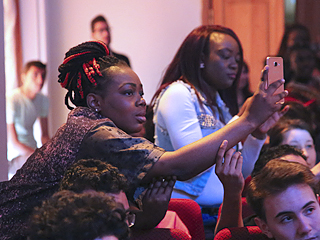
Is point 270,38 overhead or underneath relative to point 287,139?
overhead

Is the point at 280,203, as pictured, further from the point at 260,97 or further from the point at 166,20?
the point at 166,20

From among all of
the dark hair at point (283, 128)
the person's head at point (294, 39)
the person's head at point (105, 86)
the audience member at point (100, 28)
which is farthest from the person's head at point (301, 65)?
the person's head at point (105, 86)

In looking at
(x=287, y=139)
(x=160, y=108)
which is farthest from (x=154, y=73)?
(x=160, y=108)

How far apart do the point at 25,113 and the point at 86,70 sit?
299 centimetres

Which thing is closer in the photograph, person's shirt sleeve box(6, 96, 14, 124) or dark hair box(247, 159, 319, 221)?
dark hair box(247, 159, 319, 221)

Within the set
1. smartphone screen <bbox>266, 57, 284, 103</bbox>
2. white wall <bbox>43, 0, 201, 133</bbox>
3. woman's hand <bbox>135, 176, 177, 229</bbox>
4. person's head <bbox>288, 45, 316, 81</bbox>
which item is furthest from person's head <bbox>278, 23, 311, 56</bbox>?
woman's hand <bbox>135, 176, 177, 229</bbox>

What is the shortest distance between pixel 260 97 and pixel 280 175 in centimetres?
34

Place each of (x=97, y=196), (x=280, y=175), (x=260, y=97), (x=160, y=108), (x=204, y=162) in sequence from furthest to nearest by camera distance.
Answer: (x=160, y=108) < (x=280, y=175) < (x=260, y=97) < (x=204, y=162) < (x=97, y=196)

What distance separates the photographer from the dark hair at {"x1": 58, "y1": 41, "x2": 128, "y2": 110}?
1.60 meters

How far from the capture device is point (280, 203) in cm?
164

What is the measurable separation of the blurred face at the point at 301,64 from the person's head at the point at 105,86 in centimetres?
271

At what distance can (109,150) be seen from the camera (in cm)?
142

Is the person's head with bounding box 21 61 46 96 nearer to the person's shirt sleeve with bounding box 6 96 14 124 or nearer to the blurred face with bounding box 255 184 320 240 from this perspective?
the person's shirt sleeve with bounding box 6 96 14 124

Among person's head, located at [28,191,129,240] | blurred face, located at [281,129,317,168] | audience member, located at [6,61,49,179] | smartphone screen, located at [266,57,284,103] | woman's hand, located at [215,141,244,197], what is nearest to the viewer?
person's head, located at [28,191,129,240]
